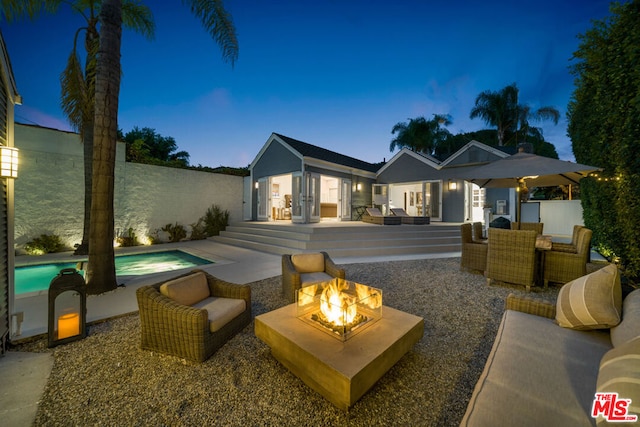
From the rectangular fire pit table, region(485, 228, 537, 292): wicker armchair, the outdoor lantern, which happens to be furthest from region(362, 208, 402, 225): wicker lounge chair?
the outdoor lantern

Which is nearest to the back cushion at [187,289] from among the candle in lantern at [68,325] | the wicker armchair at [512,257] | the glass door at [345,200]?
the candle in lantern at [68,325]

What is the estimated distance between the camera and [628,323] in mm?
1579

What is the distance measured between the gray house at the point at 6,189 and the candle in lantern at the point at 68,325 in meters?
0.39

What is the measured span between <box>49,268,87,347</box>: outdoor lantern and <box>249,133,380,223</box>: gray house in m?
7.83

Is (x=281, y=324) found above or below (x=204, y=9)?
below

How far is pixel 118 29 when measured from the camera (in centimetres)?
399

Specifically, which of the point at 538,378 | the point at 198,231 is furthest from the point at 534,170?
the point at 198,231

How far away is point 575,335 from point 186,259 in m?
8.17

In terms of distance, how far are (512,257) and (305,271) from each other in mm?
3500

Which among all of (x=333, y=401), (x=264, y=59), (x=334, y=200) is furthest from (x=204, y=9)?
(x=334, y=200)

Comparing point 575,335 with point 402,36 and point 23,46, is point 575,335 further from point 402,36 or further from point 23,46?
point 23,46

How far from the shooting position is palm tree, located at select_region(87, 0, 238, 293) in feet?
12.4

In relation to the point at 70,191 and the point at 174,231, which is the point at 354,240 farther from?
the point at 70,191

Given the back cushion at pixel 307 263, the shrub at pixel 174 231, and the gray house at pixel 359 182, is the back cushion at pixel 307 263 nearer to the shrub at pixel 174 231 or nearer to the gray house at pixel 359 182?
the gray house at pixel 359 182
